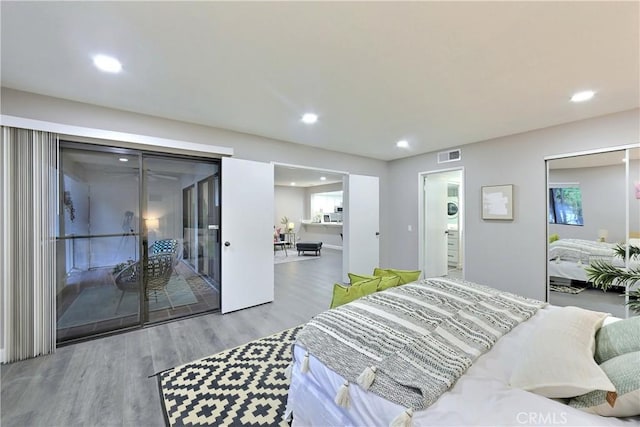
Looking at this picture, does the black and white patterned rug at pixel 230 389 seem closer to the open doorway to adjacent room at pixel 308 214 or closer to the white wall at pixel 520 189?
the white wall at pixel 520 189

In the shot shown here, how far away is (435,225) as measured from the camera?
17.8 ft

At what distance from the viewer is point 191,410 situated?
1.78m

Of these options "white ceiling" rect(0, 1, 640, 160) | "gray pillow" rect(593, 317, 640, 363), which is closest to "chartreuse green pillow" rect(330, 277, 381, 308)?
"gray pillow" rect(593, 317, 640, 363)

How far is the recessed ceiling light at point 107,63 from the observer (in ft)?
6.33

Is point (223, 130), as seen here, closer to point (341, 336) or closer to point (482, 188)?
point (341, 336)

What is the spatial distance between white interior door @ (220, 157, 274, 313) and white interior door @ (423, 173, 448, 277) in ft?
10.2

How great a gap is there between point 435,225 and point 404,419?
194 inches

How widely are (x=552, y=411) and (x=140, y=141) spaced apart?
3.79 meters

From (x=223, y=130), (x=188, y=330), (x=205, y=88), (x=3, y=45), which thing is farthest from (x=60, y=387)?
(x=223, y=130)

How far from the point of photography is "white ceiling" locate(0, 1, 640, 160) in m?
1.50

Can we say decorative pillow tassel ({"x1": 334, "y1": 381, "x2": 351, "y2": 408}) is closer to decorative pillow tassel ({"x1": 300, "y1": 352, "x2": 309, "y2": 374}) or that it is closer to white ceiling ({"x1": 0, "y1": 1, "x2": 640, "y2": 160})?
decorative pillow tassel ({"x1": 300, "y1": 352, "x2": 309, "y2": 374})

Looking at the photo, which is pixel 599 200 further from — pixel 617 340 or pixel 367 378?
pixel 367 378

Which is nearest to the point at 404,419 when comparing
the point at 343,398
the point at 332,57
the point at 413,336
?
the point at 343,398

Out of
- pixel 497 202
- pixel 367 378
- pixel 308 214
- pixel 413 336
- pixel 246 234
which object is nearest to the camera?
pixel 367 378
